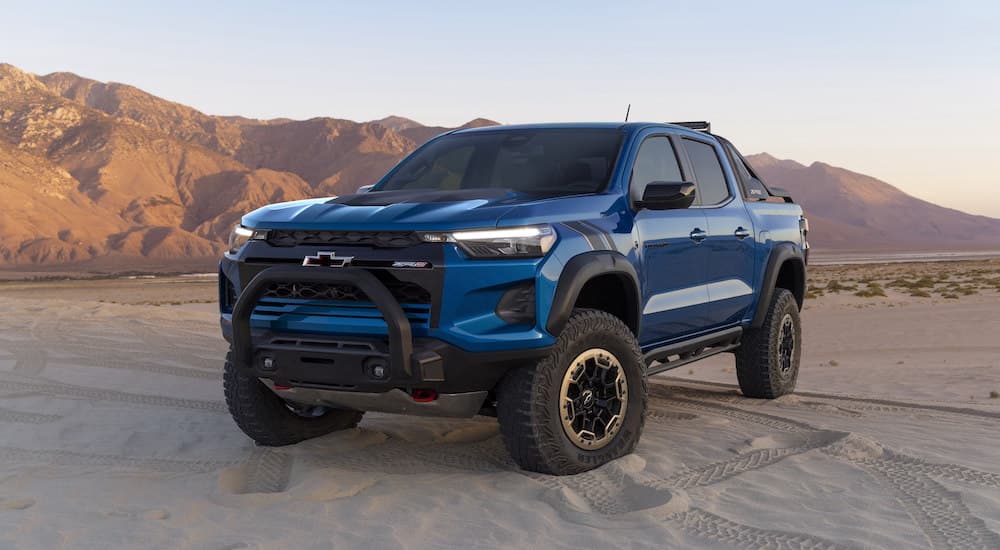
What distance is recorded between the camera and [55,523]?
4531 millimetres

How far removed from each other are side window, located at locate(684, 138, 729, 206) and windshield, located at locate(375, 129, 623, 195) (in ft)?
3.08

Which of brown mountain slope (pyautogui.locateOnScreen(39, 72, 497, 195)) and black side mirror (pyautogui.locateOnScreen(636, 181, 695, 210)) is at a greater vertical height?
brown mountain slope (pyautogui.locateOnScreen(39, 72, 497, 195))

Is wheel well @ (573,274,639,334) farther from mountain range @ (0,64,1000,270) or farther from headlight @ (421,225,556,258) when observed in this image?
mountain range @ (0,64,1000,270)

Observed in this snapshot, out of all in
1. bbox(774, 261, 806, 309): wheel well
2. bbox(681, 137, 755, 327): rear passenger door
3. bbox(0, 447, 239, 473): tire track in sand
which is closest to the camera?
bbox(0, 447, 239, 473): tire track in sand

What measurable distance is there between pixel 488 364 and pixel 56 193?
101 m

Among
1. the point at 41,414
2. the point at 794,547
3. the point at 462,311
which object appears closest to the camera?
the point at 794,547

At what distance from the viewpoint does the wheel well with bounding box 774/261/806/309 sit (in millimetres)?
8586

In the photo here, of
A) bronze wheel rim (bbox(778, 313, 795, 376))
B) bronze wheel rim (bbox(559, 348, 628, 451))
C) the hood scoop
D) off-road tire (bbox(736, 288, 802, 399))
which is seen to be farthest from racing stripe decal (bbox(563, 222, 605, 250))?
bronze wheel rim (bbox(778, 313, 795, 376))

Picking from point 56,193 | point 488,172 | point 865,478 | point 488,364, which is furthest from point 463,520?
point 56,193

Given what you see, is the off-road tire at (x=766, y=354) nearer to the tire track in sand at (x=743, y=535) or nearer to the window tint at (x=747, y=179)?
the window tint at (x=747, y=179)

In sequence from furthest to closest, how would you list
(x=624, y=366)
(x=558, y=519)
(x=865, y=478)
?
(x=624, y=366) → (x=865, y=478) → (x=558, y=519)

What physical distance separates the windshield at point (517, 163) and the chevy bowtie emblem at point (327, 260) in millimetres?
1408

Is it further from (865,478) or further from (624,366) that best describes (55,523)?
(865,478)

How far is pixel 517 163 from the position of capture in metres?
6.46
